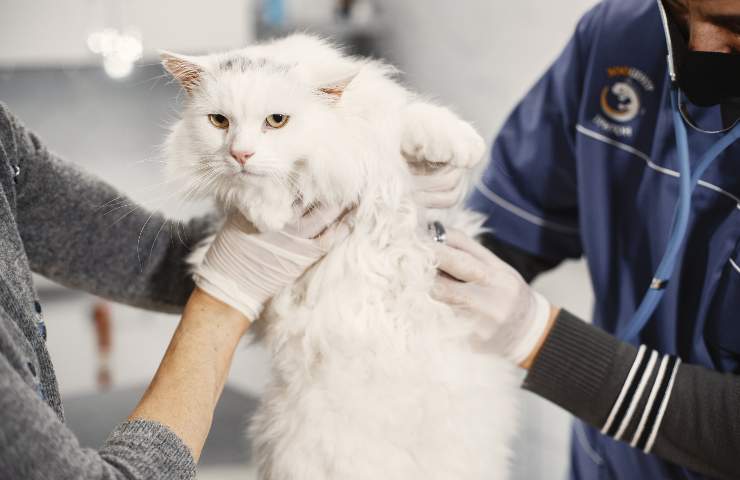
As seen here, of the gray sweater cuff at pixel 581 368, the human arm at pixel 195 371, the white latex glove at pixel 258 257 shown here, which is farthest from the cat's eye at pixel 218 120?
the gray sweater cuff at pixel 581 368

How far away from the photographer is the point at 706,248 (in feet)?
3.31

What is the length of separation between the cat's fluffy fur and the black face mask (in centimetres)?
34

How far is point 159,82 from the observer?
5.52 feet

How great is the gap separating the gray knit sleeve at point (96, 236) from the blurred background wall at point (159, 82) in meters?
0.58

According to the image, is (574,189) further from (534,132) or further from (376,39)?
(376,39)

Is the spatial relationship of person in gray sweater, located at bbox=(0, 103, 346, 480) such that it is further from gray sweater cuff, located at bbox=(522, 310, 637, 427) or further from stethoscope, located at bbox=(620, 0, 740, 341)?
stethoscope, located at bbox=(620, 0, 740, 341)

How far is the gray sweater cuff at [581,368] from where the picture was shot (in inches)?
39.1

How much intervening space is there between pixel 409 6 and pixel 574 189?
5.28 feet

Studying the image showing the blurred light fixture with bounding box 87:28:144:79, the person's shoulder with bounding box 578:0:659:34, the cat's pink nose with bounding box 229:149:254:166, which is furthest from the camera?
the blurred light fixture with bounding box 87:28:144:79

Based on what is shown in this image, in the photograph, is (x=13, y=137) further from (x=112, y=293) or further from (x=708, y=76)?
(x=708, y=76)

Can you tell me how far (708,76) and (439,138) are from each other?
0.41 metres

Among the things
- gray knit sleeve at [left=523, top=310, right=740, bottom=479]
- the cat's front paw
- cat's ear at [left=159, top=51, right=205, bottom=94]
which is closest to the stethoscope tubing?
gray knit sleeve at [left=523, top=310, right=740, bottom=479]

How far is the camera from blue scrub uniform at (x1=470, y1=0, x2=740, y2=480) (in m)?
0.99

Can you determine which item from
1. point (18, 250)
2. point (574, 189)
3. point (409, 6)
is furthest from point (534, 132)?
point (409, 6)
